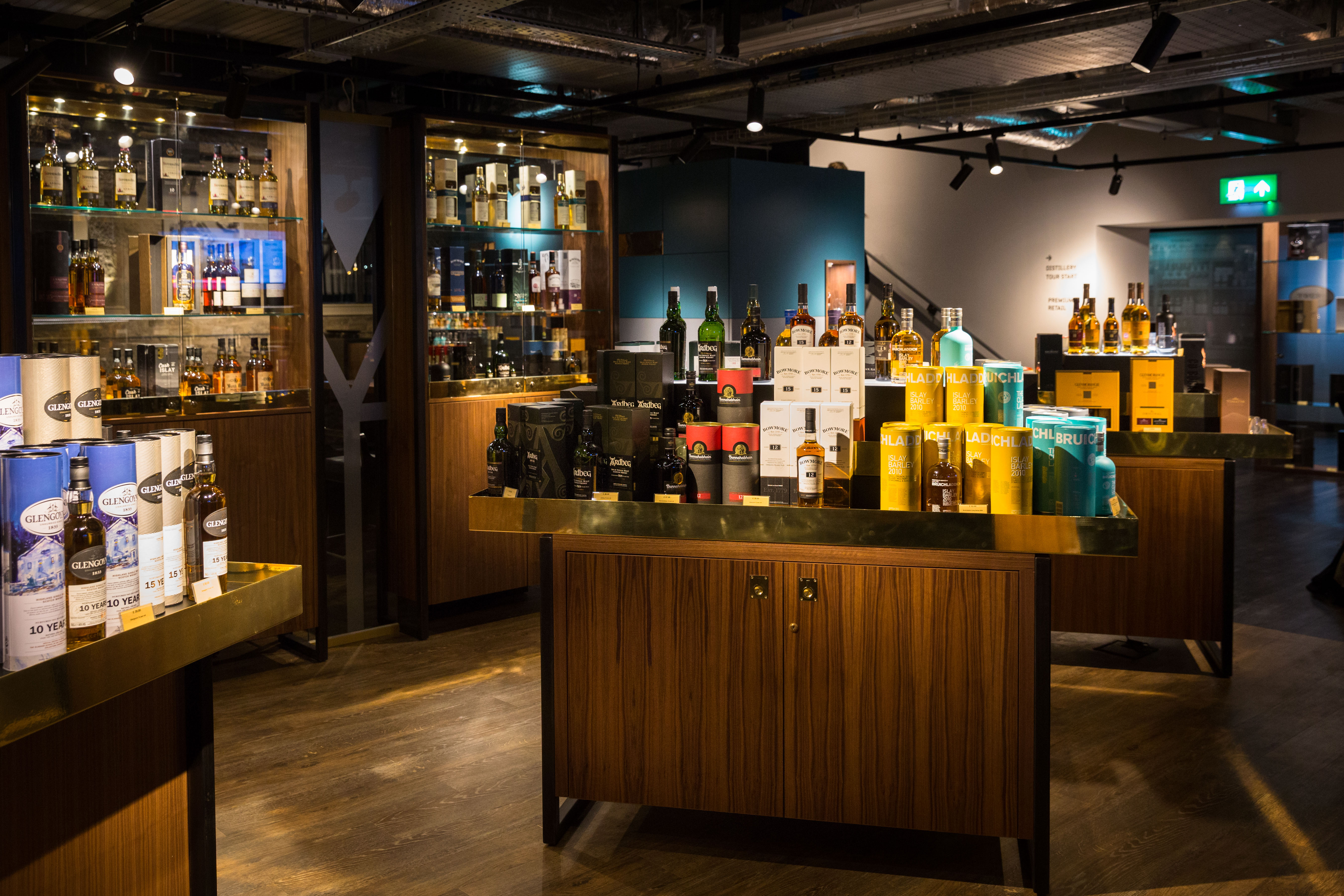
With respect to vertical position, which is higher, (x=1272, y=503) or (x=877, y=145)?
(x=877, y=145)

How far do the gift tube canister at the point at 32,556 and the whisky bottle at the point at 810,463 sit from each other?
6.40ft

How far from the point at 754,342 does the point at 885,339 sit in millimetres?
504

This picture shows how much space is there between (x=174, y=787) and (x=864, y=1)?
474 cm

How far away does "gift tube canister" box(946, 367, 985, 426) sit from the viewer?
309 centimetres

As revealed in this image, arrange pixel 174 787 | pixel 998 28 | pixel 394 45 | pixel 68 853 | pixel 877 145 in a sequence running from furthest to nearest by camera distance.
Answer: pixel 877 145 → pixel 394 45 → pixel 998 28 → pixel 174 787 → pixel 68 853

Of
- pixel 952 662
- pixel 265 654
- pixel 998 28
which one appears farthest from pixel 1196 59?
pixel 265 654

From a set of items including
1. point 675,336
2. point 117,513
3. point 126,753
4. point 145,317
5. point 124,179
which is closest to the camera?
point 117,513

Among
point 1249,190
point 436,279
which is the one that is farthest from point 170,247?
point 1249,190

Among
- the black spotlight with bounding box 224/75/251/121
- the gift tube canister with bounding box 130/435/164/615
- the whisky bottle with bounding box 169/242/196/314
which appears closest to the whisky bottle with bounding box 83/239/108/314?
the whisky bottle with bounding box 169/242/196/314

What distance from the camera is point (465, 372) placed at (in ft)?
19.2

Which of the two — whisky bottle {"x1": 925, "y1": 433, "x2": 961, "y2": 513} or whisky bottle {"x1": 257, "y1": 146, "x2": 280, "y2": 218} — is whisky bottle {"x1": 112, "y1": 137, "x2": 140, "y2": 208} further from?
whisky bottle {"x1": 925, "y1": 433, "x2": 961, "y2": 513}

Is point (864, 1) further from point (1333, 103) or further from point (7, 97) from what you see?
point (1333, 103)

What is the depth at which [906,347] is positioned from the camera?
3492mm

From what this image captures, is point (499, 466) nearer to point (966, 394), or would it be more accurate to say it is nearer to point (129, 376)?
point (966, 394)
